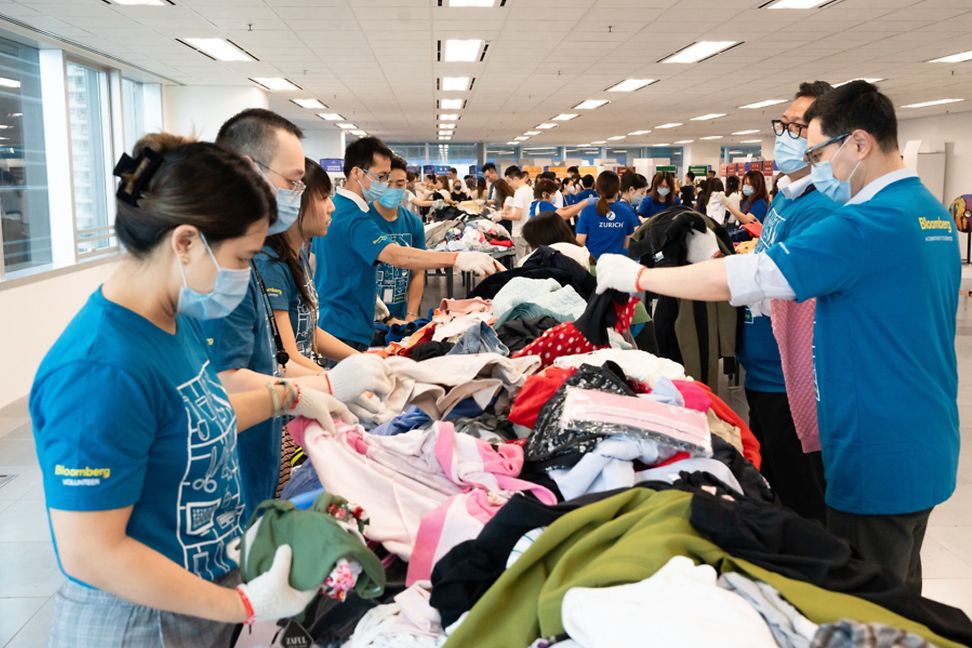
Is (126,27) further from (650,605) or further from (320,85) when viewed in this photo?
(650,605)

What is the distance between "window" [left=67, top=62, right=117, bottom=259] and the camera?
918 centimetres

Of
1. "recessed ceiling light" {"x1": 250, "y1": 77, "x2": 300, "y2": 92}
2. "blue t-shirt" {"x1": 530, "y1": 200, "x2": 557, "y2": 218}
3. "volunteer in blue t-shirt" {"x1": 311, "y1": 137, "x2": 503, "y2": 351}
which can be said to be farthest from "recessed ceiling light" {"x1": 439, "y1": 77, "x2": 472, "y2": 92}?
"volunteer in blue t-shirt" {"x1": 311, "y1": 137, "x2": 503, "y2": 351}

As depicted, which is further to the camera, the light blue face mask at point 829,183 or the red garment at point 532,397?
the light blue face mask at point 829,183

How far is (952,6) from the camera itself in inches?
285

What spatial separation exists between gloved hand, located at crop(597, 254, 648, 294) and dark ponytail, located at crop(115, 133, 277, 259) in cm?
108

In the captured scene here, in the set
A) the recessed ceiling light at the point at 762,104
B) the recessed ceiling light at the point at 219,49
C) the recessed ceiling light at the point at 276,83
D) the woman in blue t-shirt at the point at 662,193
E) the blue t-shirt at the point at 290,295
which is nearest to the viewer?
the blue t-shirt at the point at 290,295

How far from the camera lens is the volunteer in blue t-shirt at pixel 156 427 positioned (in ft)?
3.75

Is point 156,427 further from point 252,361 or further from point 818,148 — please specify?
point 818,148

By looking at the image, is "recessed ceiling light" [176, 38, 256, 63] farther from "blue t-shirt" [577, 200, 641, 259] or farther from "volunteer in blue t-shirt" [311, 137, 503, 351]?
"volunteer in blue t-shirt" [311, 137, 503, 351]

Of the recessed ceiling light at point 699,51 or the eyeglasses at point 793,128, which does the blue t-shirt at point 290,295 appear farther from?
the recessed ceiling light at point 699,51

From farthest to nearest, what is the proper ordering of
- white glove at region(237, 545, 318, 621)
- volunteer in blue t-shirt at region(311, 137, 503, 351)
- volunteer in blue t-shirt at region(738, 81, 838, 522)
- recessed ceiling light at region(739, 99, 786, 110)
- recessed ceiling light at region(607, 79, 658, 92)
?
recessed ceiling light at region(739, 99, 786, 110)
recessed ceiling light at region(607, 79, 658, 92)
volunteer in blue t-shirt at region(311, 137, 503, 351)
volunteer in blue t-shirt at region(738, 81, 838, 522)
white glove at region(237, 545, 318, 621)

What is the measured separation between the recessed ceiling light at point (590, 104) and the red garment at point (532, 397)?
13.5 meters

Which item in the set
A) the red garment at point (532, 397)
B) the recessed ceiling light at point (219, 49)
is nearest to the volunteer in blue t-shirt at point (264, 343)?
the red garment at point (532, 397)

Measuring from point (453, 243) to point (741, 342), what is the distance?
513cm
